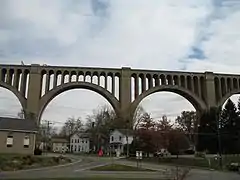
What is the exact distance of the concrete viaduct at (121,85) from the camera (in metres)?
62.2

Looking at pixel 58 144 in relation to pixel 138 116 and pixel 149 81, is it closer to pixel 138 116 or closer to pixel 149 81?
pixel 138 116

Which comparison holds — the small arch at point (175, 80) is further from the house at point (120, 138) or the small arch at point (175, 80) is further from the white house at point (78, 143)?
the white house at point (78, 143)

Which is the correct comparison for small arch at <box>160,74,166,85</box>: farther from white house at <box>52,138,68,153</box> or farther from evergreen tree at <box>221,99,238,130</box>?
white house at <box>52,138,68,153</box>

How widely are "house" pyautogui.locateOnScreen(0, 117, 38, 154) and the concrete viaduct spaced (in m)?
19.2

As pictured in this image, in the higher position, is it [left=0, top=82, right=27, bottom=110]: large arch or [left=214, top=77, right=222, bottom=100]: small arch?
[left=214, top=77, right=222, bottom=100]: small arch

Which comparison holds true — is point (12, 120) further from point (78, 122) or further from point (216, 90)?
point (78, 122)

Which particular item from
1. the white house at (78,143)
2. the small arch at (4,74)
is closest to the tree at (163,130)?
the small arch at (4,74)

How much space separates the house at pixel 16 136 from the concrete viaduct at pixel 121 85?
19.2m

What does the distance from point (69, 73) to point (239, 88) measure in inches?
1237

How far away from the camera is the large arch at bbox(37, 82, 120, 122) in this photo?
63000 millimetres

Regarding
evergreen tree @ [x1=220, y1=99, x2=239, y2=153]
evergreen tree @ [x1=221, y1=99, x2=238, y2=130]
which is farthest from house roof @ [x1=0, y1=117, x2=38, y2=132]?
evergreen tree @ [x1=221, y1=99, x2=238, y2=130]

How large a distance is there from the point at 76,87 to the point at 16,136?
26.6 metres

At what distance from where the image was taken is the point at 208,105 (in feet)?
218

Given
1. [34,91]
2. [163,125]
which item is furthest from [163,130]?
[34,91]
